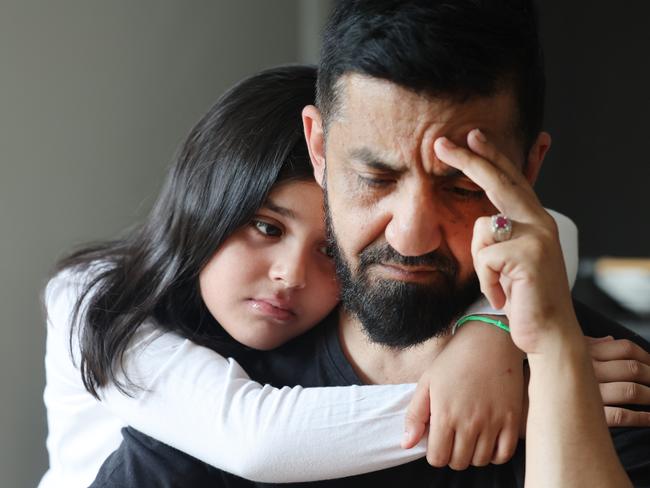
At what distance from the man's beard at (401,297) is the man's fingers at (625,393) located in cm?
22

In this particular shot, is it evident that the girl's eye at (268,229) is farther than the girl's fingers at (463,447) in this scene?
Yes

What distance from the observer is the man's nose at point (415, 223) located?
110 cm

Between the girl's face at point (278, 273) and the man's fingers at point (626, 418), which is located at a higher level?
the girl's face at point (278, 273)

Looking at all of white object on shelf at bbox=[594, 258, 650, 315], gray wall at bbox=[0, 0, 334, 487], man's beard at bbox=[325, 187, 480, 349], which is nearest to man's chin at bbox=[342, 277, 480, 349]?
man's beard at bbox=[325, 187, 480, 349]

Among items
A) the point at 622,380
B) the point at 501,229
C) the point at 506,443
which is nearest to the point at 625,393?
the point at 622,380

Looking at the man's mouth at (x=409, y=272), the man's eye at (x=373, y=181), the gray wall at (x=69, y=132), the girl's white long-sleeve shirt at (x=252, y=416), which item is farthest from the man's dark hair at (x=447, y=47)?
the gray wall at (x=69, y=132)

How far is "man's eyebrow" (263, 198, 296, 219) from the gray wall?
0.58 meters

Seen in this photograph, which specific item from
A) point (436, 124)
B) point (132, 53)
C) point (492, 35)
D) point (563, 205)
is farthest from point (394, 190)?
point (563, 205)

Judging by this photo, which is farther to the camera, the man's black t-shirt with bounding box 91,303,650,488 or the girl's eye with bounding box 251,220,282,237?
the girl's eye with bounding box 251,220,282,237

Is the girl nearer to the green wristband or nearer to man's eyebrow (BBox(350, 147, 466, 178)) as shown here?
the green wristband

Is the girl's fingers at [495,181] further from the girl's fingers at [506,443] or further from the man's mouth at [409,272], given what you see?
the girl's fingers at [506,443]

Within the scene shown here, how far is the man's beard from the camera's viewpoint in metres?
1.18

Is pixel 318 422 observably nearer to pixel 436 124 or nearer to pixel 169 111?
pixel 436 124

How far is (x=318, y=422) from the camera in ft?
3.96
